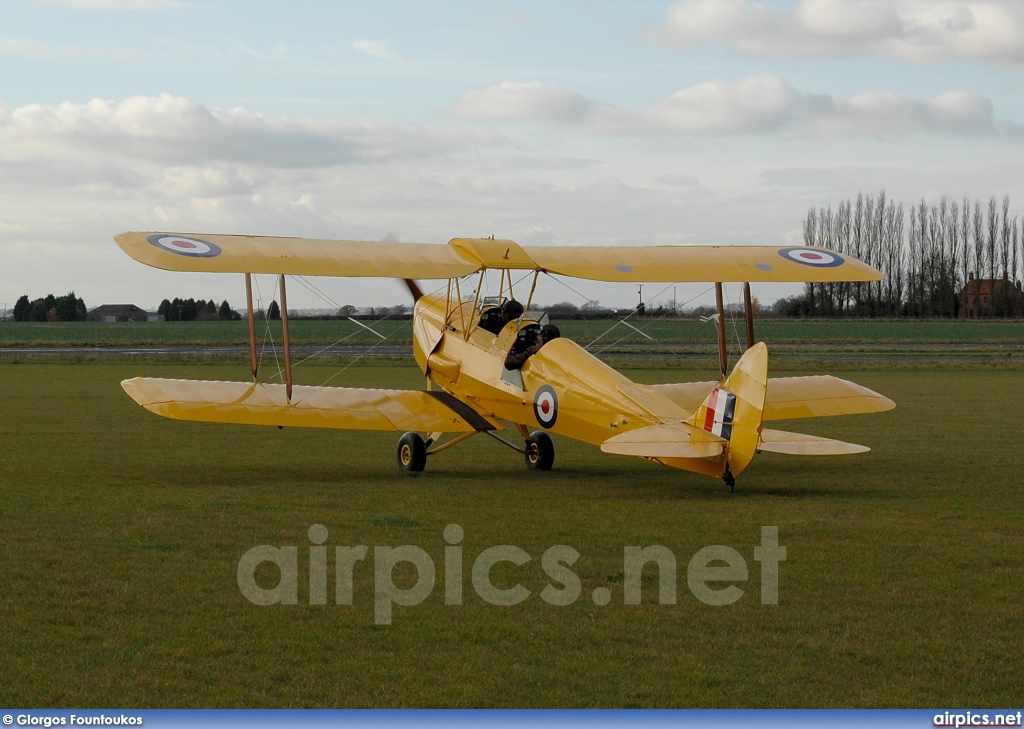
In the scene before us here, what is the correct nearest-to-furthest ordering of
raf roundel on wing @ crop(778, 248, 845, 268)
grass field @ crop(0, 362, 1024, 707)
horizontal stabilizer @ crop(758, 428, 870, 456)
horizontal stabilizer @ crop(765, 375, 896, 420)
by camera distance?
grass field @ crop(0, 362, 1024, 707), horizontal stabilizer @ crop(758, 428, 870, 456), raf roundel on wing @ crop(778, 248, 845, 268), horizontal stabilizer @ crop(765, 375, 896, 420)

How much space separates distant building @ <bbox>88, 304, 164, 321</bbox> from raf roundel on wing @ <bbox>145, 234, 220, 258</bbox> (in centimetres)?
12837

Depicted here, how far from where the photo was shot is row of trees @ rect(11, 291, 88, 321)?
124 metres

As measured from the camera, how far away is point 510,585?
704cm

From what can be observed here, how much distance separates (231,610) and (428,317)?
8151 mm

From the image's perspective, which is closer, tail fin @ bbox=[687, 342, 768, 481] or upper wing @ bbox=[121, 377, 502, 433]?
tail fin @ bbox=[687, 342, 768, 481]

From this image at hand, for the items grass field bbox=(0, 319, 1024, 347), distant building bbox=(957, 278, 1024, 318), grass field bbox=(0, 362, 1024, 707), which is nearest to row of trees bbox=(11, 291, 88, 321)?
grass field bbox=(0, 319, 1024, 347)

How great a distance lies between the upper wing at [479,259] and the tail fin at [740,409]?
2.47 metres

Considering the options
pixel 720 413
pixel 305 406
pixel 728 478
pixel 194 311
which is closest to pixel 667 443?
pixel 720 413

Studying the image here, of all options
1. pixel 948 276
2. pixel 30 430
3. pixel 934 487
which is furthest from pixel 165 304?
pixel 934 487

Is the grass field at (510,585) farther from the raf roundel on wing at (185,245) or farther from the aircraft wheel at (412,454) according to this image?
the raf roundel on wing at (185,245)

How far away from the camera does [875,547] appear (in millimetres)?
8258

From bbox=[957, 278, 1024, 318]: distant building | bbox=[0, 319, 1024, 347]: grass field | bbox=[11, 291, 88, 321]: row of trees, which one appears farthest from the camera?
bbox=[11, 291, 88, 321]: row of trees

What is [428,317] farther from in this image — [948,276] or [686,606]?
[948,276]
